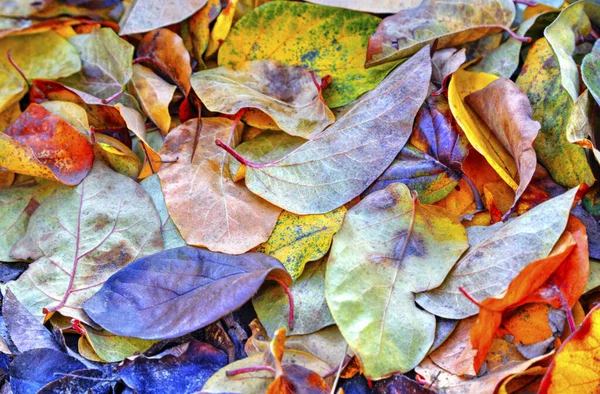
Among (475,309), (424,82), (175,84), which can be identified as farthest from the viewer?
(175,84)

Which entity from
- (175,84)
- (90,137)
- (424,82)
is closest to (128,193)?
(90,137)

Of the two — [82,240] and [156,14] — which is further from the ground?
[156,14]

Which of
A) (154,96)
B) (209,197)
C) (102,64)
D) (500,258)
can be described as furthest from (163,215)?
(500,258)

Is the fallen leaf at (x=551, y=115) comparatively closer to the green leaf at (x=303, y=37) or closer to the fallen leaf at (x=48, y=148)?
the green leaf at (x=303, y=37)

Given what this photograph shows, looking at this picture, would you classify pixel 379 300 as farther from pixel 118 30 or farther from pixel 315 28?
pixel 118 30

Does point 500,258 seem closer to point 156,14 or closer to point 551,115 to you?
point 551,115
